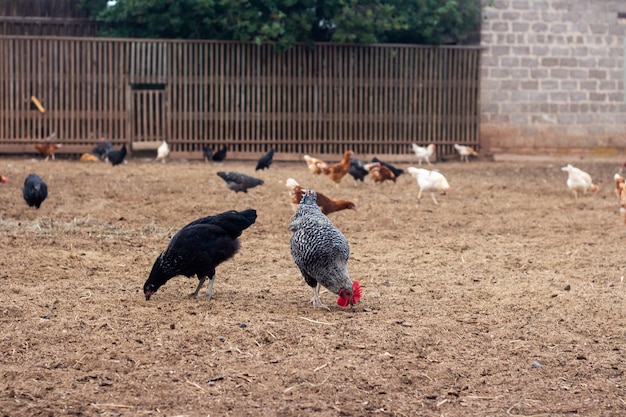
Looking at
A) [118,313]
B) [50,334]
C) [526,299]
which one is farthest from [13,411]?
[526,299]

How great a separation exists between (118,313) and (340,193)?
7.76 m


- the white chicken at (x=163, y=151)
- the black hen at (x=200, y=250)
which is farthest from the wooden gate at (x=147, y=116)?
the black hen at (x=200, y=250)

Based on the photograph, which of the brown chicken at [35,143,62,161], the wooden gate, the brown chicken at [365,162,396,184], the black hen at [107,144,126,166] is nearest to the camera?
the brown chicken at [365,162,396,184]

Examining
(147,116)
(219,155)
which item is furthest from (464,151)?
(147,116)

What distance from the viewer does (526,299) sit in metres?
7.53

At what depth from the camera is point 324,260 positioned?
6.94m

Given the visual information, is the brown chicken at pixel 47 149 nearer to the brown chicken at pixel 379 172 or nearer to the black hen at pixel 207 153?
the black hen at pixel 207 153

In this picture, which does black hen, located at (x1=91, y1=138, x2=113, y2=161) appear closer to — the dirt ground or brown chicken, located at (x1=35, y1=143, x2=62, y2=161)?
brown chicken, located at (x1=35, y1=143, x2=62, y2=161)

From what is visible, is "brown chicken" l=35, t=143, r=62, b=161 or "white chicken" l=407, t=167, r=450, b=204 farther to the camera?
"brown chicken" l=35, t=143, r=62, b=161

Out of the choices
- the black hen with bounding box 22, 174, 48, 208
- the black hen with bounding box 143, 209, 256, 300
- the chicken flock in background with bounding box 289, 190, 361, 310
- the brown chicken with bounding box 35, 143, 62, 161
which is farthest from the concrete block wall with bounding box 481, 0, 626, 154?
the chicken flock in background with bounding box 289, 190, 361, 310

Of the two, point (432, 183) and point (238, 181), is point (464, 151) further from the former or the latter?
point (238, 181)

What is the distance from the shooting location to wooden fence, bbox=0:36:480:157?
19.7 metres

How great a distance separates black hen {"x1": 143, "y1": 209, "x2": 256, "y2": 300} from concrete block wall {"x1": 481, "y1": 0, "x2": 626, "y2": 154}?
14.6 metres

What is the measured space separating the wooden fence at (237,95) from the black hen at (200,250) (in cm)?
1275
